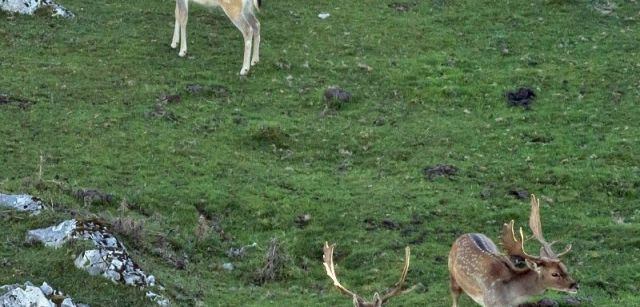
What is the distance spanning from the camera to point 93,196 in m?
15.7

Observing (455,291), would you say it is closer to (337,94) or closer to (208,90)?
(337,94)

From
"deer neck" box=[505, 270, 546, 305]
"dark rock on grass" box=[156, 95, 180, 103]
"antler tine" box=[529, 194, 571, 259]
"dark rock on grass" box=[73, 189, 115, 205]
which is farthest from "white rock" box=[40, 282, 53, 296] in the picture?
"dark rock on grass" box=[156, 95, 180, 103]

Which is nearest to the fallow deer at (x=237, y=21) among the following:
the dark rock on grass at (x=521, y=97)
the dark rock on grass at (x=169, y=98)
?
the dark rock on grass at (x=169, y=98)

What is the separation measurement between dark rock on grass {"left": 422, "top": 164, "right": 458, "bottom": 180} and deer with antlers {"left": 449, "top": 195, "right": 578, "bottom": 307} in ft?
18.1

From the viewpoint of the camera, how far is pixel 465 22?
984 inches

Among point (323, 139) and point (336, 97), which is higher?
point (336, 97)

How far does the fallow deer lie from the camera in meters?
22.7

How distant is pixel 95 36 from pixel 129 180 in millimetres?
7339

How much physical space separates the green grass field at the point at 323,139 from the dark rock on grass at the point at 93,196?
132 millimetres

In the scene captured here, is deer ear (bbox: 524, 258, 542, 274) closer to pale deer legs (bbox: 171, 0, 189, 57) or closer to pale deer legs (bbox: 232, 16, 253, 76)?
pale deer legs (bbox: 232, 16, 253, 76)

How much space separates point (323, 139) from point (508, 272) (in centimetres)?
791

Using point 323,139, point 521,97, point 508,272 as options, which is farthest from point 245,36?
point 508,272

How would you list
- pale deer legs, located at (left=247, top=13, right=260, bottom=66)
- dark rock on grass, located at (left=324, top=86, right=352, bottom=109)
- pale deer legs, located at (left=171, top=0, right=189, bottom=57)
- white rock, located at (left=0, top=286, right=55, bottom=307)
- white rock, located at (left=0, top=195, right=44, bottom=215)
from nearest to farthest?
1. white rock, located at (left=0, top=286, right=55, bottom=307)
2. white rock, located at (left=0, top=195, right=44, bottom=215)
3. dark rock on grass, located at (left=324, top=86, right=352, bottom=109)
4. pale deer legs, located at (left=247, top=13, right=260, bottom=66)
5. pale deer legs, located at (left=171, top=0, right=189, bottom=57)

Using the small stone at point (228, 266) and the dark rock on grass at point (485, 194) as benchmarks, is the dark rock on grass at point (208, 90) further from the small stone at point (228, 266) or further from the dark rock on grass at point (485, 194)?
the small stone at point (228, 266)
